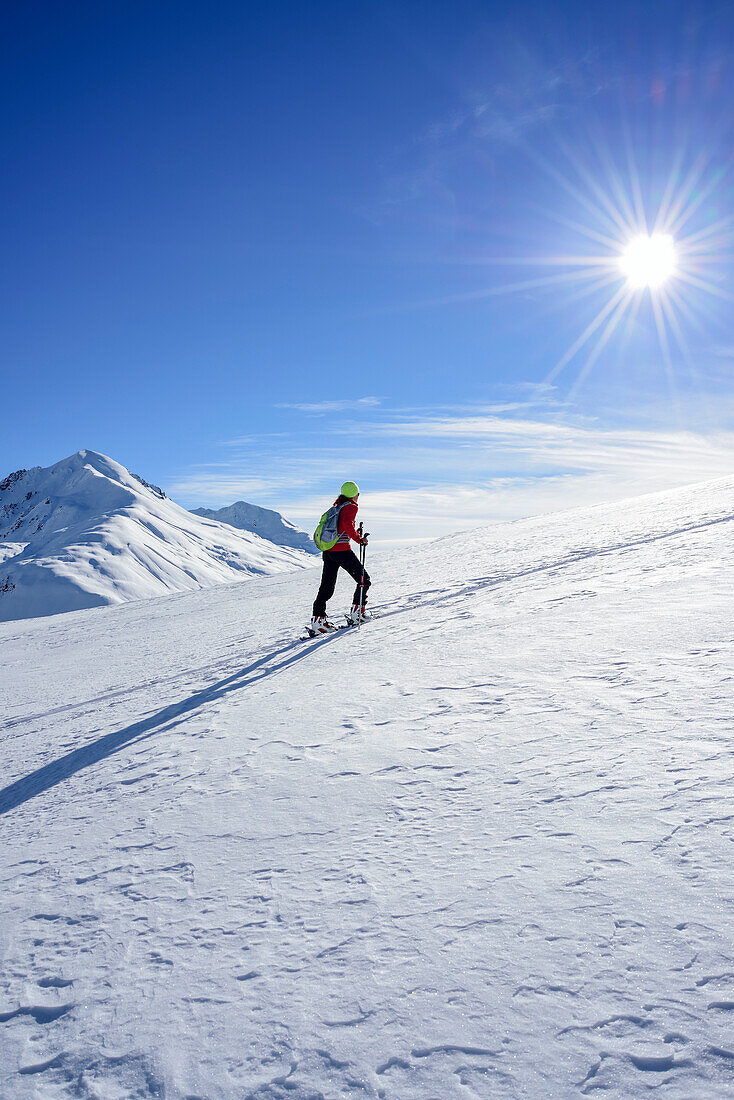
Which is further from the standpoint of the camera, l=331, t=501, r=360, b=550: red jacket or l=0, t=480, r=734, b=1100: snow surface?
l=331, t=501, r=360, b=550: red jacket

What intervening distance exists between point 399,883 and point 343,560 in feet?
22.9

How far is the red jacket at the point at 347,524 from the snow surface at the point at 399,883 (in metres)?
3.50

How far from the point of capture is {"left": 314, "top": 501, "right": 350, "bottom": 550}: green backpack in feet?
30.4

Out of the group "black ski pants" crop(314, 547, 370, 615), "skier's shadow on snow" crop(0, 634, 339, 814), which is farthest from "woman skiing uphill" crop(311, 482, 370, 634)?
"skier's shadow on snow" crop(0, 634, 339, 814)

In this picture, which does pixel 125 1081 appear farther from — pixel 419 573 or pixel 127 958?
pixel 419 573

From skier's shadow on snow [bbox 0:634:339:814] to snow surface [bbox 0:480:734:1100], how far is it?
40 mm

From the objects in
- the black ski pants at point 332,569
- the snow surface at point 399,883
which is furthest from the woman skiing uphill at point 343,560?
the snow surface at point 399,883

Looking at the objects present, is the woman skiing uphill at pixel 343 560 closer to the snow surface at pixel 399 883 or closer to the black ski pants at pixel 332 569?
the black ski pants at pixel 332 569

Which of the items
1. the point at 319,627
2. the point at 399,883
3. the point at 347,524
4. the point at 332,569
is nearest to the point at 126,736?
the point at 399,883

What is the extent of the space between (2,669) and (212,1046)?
37.3ft

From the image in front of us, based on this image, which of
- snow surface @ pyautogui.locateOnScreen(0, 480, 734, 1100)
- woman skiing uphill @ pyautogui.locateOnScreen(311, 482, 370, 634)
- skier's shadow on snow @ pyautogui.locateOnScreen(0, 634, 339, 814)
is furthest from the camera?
woman skiing uphill @ pyautogui.locateOnScreen(311, 482, 370, 634)

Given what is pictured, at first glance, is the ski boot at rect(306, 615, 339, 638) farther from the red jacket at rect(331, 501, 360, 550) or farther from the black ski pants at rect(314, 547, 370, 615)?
the red jacket at rect(331, 501, 360, 550)

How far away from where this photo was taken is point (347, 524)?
9266mm

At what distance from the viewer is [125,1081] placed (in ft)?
6.40
